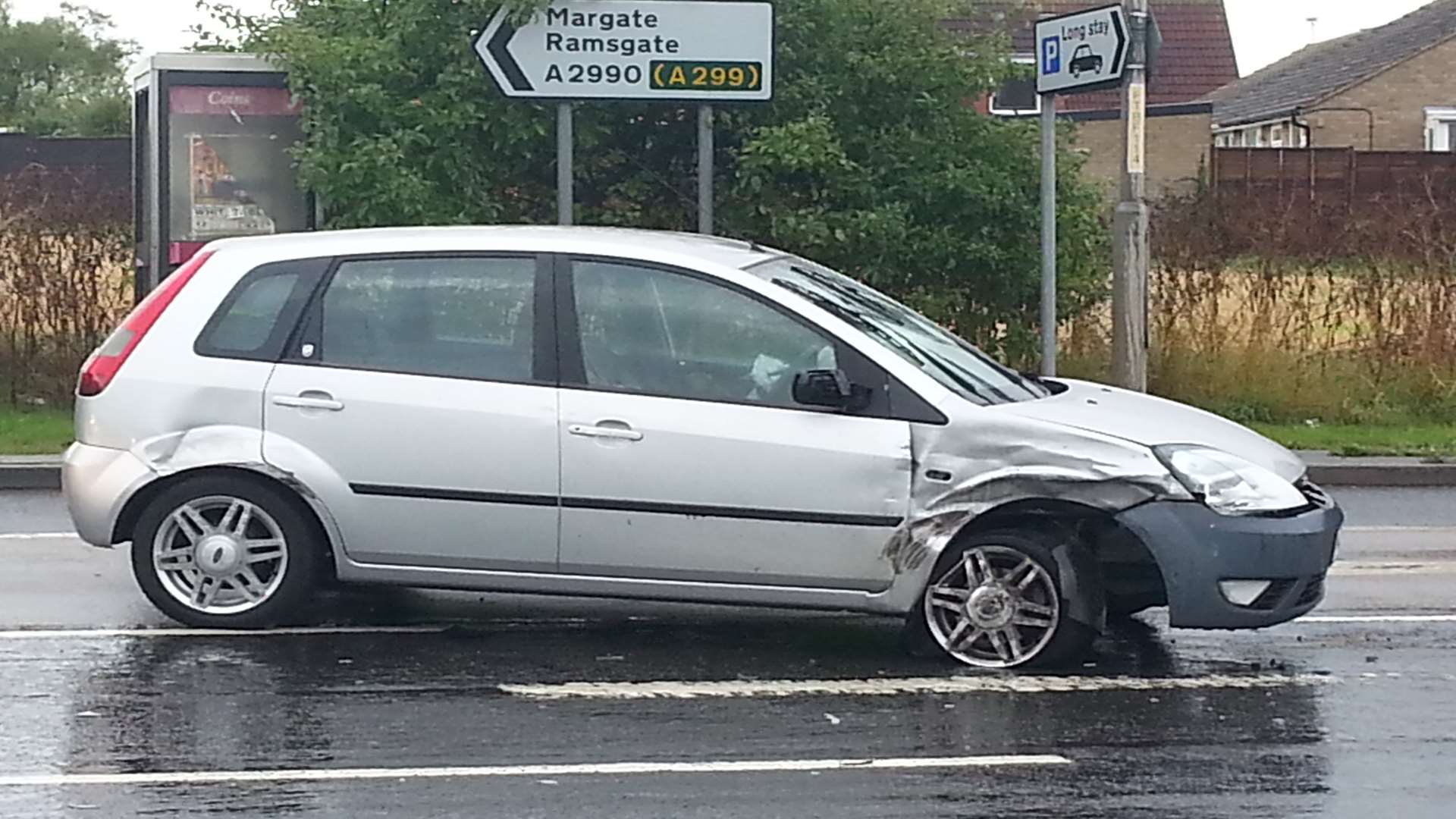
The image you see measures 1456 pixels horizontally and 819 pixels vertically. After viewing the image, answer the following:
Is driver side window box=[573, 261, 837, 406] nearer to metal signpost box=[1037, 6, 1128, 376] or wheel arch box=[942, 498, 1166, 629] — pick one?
wheel arch box=[942, 498, 1166, 629]

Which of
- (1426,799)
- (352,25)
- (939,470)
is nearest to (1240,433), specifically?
(939,470)

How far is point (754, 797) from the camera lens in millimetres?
5863

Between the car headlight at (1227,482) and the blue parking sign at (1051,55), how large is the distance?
19.5 feet

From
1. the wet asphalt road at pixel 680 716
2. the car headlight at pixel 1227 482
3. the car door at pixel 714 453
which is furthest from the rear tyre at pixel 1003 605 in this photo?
the car headlight at pixel 1227 482

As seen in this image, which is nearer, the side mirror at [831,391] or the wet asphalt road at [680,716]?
the wet asphalt road at [680,716]

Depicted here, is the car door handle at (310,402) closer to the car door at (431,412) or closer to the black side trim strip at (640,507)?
the car door at (431,412)

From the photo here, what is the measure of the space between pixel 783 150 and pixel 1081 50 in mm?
2413

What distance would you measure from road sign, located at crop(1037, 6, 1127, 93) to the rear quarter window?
6228 mm

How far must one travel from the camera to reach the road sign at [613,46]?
13266 millimetres

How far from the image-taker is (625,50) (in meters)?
13.3

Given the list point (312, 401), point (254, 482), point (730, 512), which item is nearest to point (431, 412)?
point (312, 401)

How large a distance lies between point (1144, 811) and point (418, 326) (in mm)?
3431

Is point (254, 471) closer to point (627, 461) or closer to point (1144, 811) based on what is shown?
point (627, 461)

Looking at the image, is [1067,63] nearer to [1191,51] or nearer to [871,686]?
[871,686]
